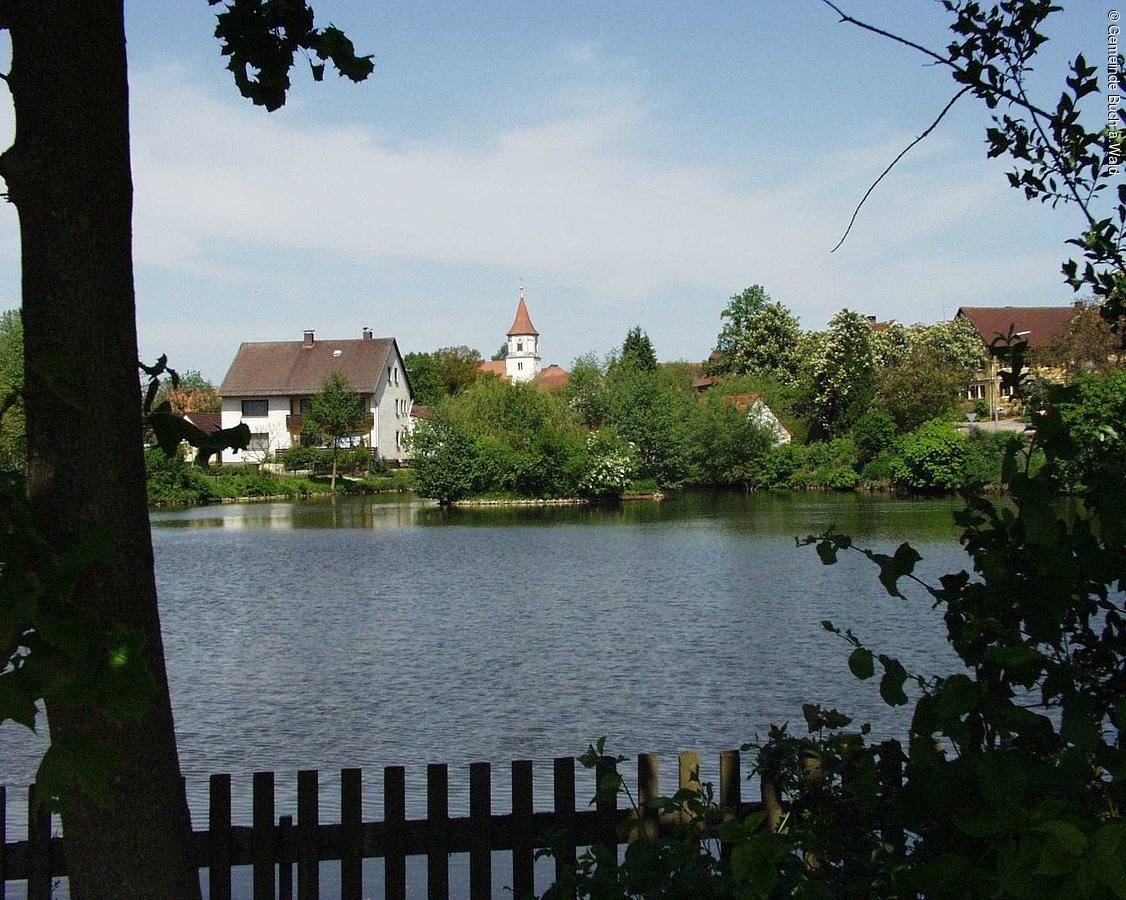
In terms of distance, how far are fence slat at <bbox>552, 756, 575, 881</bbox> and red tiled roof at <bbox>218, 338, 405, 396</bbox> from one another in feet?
253

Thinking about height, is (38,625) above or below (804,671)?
above

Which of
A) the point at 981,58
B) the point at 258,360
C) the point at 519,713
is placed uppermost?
the point at 258,360

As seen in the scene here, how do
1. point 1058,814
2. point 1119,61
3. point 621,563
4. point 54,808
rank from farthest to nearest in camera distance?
point 621,563, point 1119,61, point 54,808, point 1058,814

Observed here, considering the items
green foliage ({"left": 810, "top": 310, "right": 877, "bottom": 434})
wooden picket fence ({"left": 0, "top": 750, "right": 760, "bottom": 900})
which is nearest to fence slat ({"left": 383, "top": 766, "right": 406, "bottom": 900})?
wooden picket fence ({"left": 0, "top": 750, "right": 760, "bottom": 900})

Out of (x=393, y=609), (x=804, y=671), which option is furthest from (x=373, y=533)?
(x=804, y=671)

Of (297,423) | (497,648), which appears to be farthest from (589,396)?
(497,648)

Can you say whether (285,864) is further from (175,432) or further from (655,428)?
(655,428)

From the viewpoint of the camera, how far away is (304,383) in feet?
268

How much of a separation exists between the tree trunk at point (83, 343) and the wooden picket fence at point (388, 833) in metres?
1.35

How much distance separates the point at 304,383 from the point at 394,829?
79927 mm

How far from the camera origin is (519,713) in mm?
11758

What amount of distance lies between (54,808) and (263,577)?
23771mm

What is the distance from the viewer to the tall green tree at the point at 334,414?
237ft

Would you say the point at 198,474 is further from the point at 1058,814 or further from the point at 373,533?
the point at 1058,814
